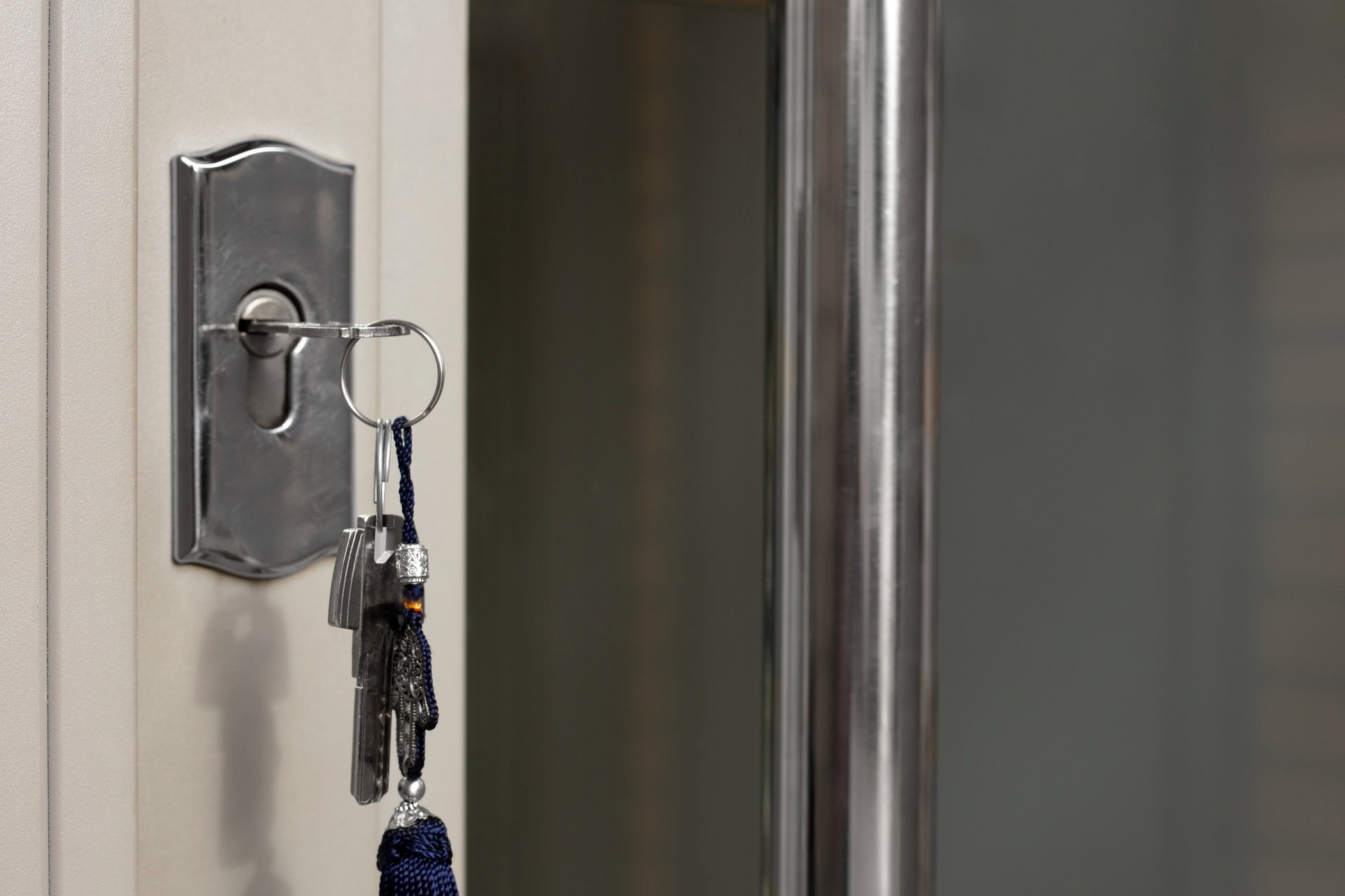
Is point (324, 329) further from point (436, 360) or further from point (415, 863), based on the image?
point (415, 863)

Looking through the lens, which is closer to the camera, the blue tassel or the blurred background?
the blue tassel

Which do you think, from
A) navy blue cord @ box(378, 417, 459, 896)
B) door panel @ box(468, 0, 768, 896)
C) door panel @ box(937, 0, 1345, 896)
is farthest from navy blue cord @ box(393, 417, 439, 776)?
door panel @ box(937, 0, 1345, 896)

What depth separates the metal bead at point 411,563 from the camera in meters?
0.28

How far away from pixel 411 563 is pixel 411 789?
0.06 metres

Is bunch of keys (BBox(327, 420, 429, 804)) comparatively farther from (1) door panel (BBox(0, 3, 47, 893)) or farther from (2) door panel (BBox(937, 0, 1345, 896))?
(2) door panel (BBox(937, 0, 1345, 896))

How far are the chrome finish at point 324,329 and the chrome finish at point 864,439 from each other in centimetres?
11

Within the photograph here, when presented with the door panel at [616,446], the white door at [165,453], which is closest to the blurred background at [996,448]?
the door panel at [616,446]

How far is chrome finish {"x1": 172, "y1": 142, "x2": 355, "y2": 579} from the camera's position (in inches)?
11.6

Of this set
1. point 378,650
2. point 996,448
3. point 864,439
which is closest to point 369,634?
point 378,650

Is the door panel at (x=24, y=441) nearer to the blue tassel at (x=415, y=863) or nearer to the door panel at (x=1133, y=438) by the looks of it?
the blue tassel at (x=415, y=863)

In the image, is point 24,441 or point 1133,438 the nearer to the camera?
point 24,441

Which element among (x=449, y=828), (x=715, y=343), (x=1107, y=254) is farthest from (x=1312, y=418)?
(x=449, y=828)

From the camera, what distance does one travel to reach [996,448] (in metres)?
0.54

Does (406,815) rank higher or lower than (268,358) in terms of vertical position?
lower
